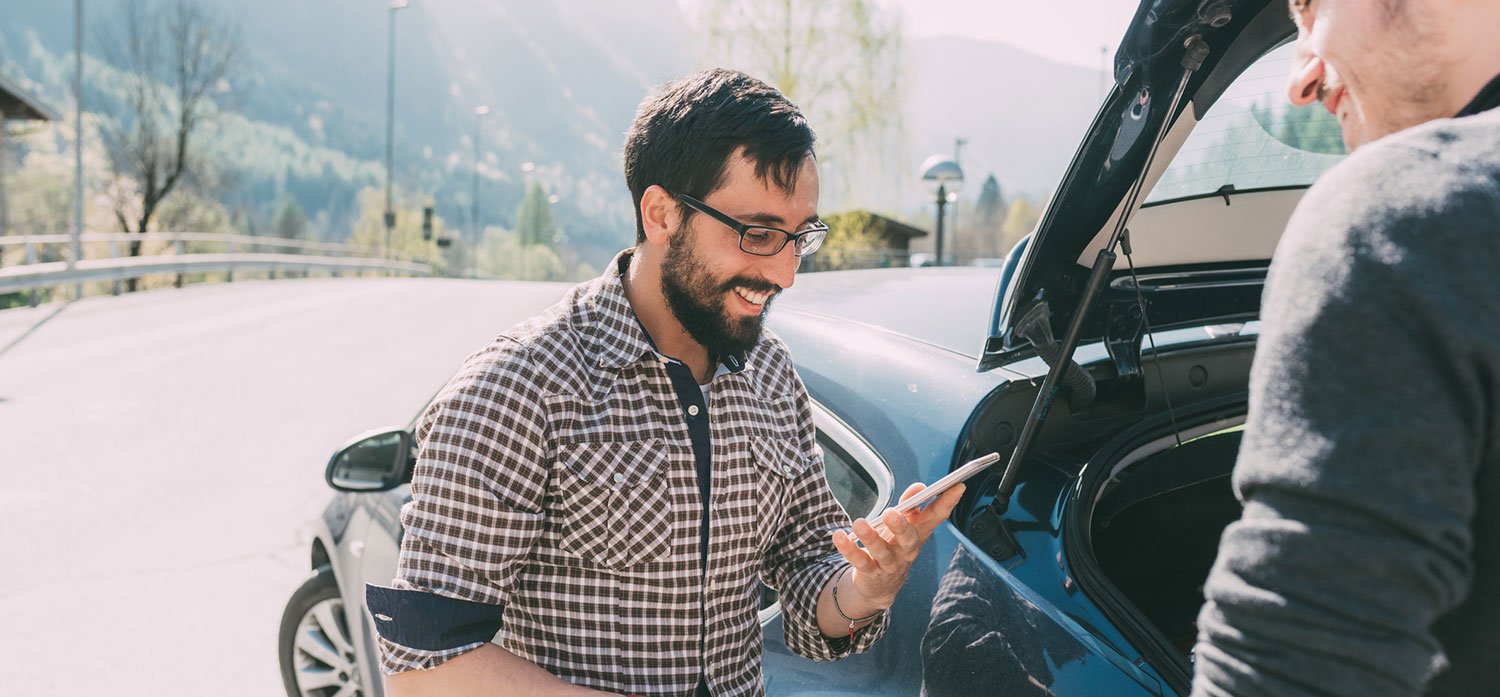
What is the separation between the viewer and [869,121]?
1088 inches

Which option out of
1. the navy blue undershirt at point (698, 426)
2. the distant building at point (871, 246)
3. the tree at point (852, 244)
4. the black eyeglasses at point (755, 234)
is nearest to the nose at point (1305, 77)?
the black eyeglasses at point (755, 234)

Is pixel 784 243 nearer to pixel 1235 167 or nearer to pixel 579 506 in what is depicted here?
pixel 579 506

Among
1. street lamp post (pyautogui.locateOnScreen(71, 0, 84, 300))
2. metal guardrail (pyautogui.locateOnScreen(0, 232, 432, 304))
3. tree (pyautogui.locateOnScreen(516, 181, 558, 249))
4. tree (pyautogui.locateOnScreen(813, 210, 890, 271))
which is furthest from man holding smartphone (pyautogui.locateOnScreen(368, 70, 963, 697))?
tree (pyautogui.locateOnScreen(516, 181, 558, 249))

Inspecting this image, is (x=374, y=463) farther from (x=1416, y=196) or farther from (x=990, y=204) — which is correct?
(x=990, y=204)

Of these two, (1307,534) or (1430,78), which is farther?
(1430,78)

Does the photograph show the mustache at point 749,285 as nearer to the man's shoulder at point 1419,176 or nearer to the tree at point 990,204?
the man's shoulder at point 1419,176

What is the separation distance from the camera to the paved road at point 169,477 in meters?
4.51

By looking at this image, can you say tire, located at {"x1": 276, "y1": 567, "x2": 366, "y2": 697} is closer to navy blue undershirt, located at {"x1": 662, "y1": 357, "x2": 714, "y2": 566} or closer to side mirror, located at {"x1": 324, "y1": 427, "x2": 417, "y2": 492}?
side mirror, located at {"x1": 324, "y1": 427, "x2": 417, "y2": 492}

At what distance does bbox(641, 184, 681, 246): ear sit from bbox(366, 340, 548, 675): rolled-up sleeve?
39 centimetres

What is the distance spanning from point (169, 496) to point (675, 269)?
604 cm

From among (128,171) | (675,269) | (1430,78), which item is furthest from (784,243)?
(128,171)

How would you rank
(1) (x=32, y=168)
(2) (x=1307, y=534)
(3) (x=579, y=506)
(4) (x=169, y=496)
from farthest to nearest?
(1) (x=32, y=168)
(4) (x=169, y=496)
(3) (x=579, y=506)
(2) (x=1307, y=534)

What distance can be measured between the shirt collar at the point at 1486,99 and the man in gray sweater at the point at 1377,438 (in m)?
0.08

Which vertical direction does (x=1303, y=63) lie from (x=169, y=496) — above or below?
above
